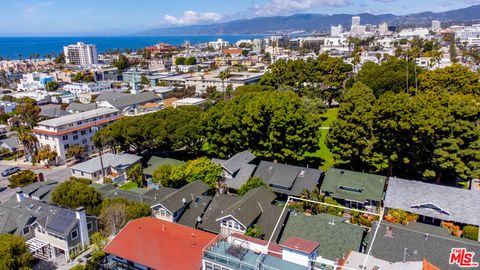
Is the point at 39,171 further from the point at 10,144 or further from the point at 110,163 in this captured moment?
the point at 10,144

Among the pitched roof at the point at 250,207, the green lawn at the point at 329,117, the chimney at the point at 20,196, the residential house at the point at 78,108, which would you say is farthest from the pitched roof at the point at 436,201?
the residential house at the point at 78,108

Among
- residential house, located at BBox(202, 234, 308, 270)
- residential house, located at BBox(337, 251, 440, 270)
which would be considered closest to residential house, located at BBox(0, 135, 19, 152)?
residential house, located at BBox(202, 234, 308, 270)

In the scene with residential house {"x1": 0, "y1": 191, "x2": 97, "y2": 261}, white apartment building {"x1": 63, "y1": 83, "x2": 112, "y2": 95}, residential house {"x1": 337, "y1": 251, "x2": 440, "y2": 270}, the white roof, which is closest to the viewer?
residential house {"x1": 337, "y1": 251, "x2": 440, "y2": 270}

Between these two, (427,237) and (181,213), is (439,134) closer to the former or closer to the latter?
(427,237)

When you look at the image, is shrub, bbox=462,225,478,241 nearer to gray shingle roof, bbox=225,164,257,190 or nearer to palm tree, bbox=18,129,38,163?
gray shingle roof, bbox=225,164,257,190

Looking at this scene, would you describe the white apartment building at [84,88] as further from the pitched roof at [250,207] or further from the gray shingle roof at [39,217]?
the pitched roof at [250,207]

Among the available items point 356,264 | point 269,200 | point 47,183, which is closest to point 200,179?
point 269,200

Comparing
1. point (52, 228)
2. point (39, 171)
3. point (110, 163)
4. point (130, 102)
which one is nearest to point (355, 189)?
point (52, 228)

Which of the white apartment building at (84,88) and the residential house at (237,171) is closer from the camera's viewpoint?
the residential house at (237,171)
